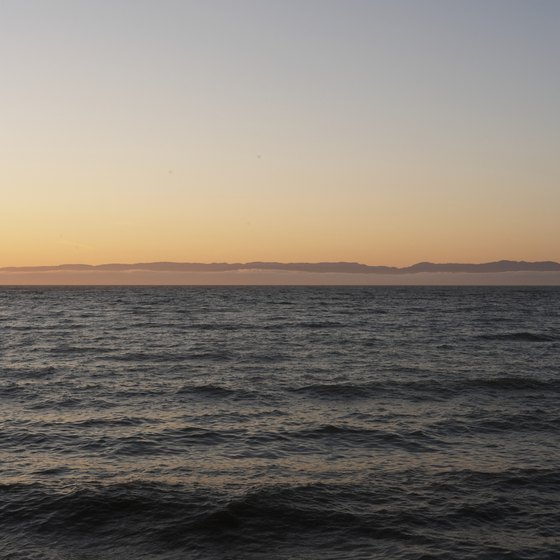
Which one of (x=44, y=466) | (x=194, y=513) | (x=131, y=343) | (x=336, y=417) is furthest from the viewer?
(x=131, y=343)

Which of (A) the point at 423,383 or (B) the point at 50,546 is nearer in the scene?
(B) the point at 50,546

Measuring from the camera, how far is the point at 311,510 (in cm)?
1329

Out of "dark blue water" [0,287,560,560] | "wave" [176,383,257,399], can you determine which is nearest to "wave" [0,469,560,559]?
"dark blue water" [0,287,560,560]

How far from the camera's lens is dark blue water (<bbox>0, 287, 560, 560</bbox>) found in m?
12.0

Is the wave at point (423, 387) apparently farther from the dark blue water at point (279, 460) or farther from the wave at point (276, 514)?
the wave at point (276, 514)

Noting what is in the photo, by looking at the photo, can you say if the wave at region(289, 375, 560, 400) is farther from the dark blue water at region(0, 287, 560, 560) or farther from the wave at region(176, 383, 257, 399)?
the wave at region(176, 383, 257, 399)

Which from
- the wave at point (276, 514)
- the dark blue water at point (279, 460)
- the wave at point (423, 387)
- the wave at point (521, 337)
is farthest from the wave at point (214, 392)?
the wave at point (521, 337)

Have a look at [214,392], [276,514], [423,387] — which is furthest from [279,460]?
[423,387]

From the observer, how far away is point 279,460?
55.8ft

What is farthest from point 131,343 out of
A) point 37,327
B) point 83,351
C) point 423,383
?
point 423,383

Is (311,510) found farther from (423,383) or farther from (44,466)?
(423,383)

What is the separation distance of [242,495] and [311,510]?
1791 millimetres

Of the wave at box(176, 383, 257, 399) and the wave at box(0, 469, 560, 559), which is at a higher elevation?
the wave at box(0, 469, 560, 559)

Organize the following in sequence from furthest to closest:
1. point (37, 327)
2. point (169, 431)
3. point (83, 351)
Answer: point (37, 327) → point (83, 351) → point (169, 431)
